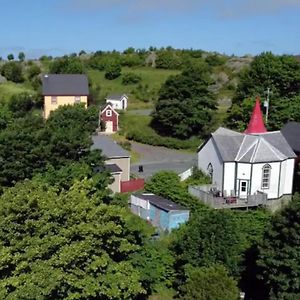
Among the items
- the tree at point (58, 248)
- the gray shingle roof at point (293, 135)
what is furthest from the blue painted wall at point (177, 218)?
the gray shingle roof at point (293, 135)

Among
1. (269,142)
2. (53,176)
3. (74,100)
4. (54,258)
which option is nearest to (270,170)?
(269,142)

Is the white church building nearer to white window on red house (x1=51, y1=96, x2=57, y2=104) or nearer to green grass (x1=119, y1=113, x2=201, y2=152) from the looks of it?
green grass (x1=119, y1=113, x2=201, y2=152)

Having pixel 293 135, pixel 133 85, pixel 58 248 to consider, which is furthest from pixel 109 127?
pixel 58 248

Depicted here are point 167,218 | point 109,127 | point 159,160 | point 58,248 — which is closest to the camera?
point 58,248

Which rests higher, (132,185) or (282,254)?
(282,254)

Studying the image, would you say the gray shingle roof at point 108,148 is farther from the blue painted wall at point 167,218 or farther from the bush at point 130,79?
the bush at point 130,79

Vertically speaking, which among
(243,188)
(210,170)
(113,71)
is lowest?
(243,188)

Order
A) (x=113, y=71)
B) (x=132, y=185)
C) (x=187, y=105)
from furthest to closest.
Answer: (x=113, y=71)
(x=187, y=105)
(x=132, y=185)

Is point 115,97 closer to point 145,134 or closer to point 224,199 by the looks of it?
point 145,134

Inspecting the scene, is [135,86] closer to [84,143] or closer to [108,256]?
[84,143]
